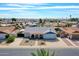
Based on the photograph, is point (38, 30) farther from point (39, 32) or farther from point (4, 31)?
point (4, 31)

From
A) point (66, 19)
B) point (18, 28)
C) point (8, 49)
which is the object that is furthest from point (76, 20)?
point (8, 49)

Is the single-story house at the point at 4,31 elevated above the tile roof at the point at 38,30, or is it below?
above

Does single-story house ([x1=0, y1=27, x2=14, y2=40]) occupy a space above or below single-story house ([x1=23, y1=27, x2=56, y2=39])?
above

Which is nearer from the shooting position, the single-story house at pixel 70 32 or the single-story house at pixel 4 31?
the single-story house at pixel 4 31

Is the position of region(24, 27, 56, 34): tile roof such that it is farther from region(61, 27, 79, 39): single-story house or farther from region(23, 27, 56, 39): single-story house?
region(61, 27, 79, 39): single-story house

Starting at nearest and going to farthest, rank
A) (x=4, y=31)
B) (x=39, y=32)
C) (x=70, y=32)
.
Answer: (x=4, y=31) < (x=70, y=32) < (x=39, y=32)

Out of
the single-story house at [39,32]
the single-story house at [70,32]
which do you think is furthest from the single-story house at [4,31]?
the single-story house at [70,32]

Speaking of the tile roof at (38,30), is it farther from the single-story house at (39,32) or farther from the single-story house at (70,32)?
the single-story house at (70,32)

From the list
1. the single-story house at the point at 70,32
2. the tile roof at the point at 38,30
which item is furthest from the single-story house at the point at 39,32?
the single-story house at the point at 70,32

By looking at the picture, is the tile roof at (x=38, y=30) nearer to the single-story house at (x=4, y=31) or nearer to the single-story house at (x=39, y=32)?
the single-story house at (x=39, y=32)

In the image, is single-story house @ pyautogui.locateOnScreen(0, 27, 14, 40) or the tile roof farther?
the tile roof

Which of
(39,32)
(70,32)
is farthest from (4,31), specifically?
(70,32)

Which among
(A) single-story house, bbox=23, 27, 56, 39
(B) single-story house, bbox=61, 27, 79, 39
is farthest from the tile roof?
(B) single-story house, bbox=61, 27, 79, 39
